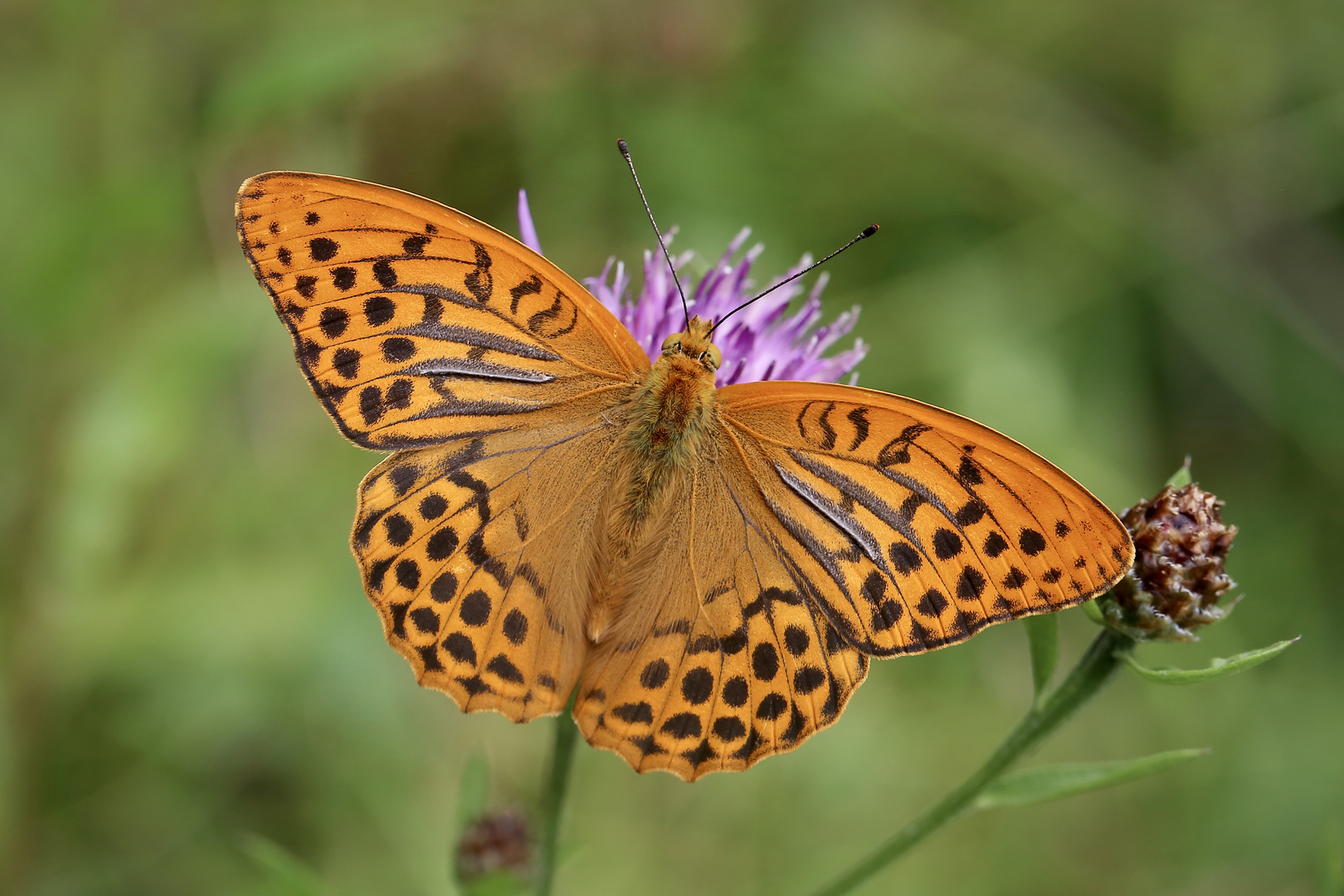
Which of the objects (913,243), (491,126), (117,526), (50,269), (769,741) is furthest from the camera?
(913,243)

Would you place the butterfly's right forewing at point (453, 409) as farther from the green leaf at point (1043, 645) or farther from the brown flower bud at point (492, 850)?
the green leaf at point (1043, 645)

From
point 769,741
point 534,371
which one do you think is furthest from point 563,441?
point 769,741

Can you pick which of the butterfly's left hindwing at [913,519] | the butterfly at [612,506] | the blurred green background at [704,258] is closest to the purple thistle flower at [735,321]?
the butterfly at [612,506]

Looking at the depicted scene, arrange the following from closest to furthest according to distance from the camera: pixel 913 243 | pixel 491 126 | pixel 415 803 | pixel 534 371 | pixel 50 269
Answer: pixel 534 371
pixel 50 269
pixel 415 803
pixel 491 126
pixel 913 243

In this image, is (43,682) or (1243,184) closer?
(43,682)

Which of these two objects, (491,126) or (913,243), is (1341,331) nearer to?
(913,243)

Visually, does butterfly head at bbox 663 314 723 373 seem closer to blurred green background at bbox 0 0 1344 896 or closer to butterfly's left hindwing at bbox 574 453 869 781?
butterfly's left hindwing at bbox 574 453 869 781
